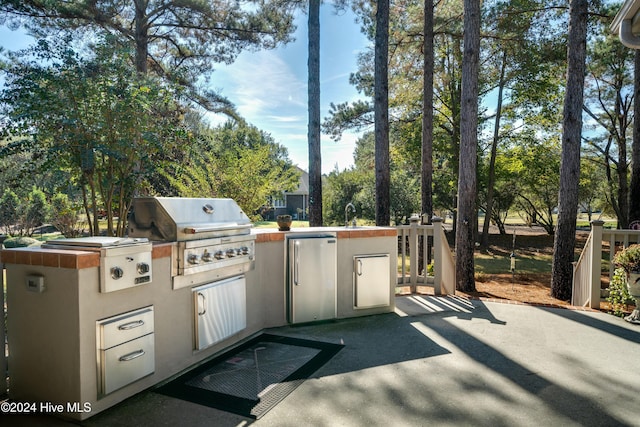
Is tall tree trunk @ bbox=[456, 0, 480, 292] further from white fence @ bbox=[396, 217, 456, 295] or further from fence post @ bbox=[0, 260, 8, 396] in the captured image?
fence post @ bbox=[0, 260, 8, 396]

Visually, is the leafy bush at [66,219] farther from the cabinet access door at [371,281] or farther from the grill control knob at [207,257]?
the cabinet access door at [371,281]

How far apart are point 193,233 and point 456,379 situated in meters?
2.27

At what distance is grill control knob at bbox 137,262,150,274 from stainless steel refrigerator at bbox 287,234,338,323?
1583 mm

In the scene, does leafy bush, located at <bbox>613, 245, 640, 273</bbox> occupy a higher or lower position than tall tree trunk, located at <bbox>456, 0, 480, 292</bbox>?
lower

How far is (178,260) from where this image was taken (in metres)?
2.84

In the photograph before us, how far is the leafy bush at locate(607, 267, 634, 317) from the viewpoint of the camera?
4242 mm

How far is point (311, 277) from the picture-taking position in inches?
156

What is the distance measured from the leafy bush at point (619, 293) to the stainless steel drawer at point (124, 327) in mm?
4828

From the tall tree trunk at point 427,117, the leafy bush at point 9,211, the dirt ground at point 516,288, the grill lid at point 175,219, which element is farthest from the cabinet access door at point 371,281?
the leafy bush at point 9,211

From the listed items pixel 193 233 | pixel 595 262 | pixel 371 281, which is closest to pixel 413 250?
pixel 371 281

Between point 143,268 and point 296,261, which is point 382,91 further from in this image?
point 143,268

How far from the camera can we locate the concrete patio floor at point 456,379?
227 cm

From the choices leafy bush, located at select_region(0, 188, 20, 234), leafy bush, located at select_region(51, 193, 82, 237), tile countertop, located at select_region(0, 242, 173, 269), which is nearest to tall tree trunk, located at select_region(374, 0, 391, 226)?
tile countertop, located at select_region(0, 242, 173, 269)

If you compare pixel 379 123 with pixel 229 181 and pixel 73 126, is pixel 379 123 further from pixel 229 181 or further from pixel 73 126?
pixel 73 126
